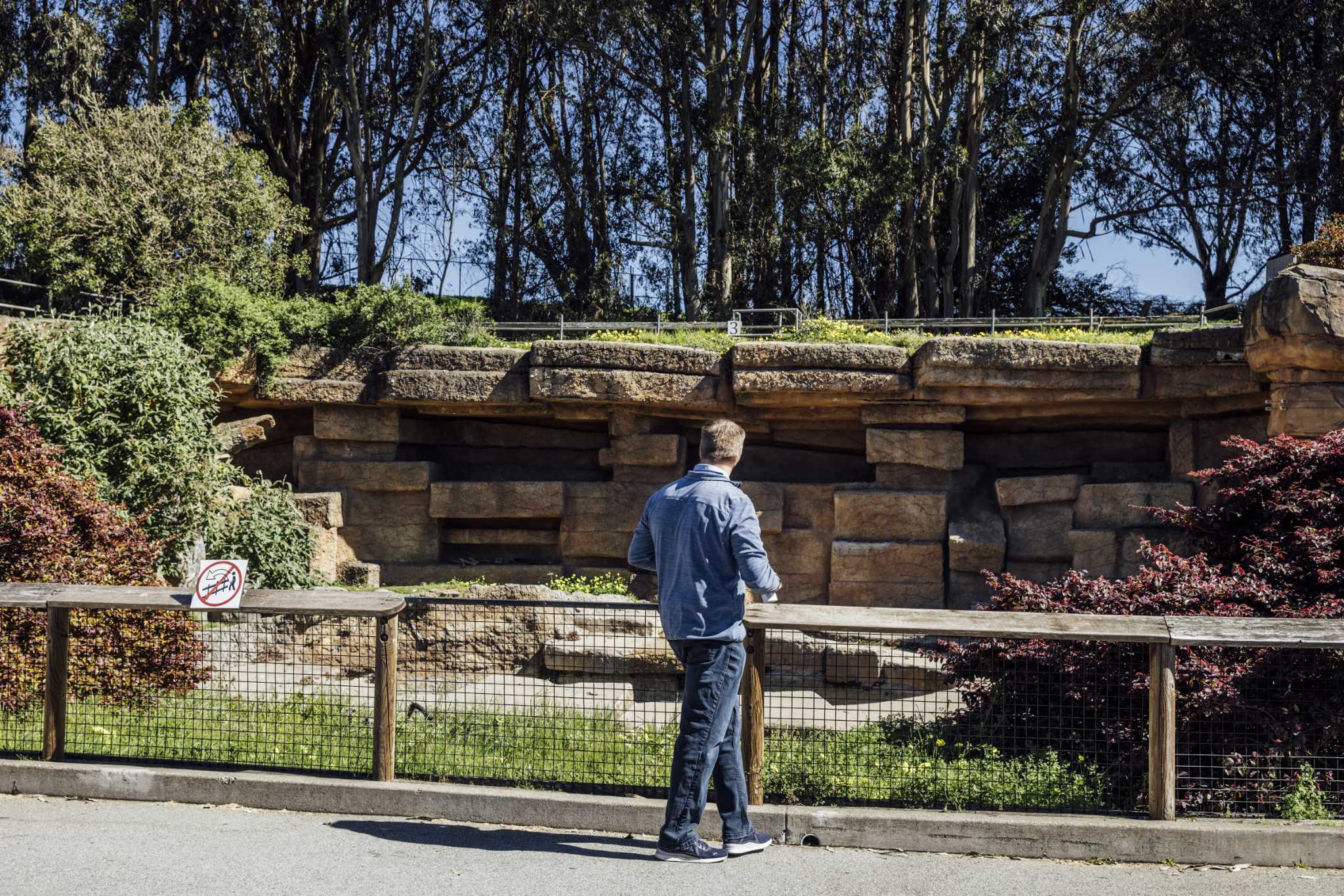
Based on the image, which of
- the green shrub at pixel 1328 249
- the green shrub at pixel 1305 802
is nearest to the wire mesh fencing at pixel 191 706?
the green shrub at pixel 1305 802

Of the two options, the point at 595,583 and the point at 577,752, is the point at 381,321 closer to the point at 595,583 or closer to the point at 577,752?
the point at 595,583

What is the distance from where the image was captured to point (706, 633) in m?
4.76

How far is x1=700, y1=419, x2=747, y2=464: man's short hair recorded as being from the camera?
4.94 m

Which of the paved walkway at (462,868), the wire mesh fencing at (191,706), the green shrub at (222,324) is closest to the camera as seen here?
the paved walkway at (462,868)

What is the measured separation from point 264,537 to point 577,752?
926cm

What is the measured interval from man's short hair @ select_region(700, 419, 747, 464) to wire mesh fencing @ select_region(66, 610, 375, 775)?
2.16m

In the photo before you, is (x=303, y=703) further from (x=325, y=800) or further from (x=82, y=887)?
(x=82, y=887)

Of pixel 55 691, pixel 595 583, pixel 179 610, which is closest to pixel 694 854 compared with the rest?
pixel 179 610

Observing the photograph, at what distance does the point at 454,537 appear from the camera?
17.9 meters

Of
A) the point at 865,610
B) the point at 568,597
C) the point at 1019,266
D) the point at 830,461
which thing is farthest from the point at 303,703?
the point at 1019,266

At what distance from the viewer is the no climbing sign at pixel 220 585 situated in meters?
5.65

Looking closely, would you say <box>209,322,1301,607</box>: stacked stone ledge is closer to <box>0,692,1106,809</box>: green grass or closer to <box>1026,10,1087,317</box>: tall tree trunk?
<box>0,692,1106,809</box>: green grass

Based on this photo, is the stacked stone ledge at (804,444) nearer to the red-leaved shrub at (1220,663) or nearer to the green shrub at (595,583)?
the green shrub at (595,583)

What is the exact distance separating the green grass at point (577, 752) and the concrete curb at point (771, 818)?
0.25 meters
